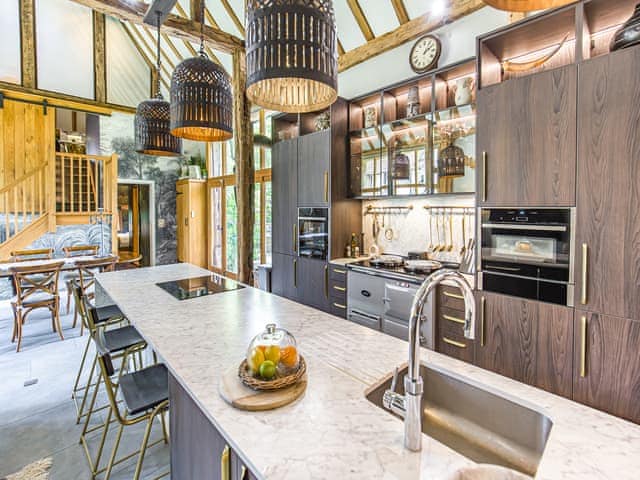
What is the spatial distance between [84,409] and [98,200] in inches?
219

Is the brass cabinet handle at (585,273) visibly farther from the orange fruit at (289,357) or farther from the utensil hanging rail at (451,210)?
the orange fruit at (289,357)

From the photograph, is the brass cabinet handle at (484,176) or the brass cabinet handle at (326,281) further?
the brass cabinet handle at (326,281)

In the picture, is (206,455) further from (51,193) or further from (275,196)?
(51,193)

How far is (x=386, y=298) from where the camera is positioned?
3.11 meters

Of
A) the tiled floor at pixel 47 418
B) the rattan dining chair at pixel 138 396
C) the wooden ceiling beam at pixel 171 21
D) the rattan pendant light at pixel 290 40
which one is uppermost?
the wooden ceiling beam at pixel 171 21

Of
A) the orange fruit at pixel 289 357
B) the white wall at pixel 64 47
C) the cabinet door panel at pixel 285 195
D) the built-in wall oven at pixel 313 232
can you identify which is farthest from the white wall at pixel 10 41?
the orange fruit at pixel 289 357

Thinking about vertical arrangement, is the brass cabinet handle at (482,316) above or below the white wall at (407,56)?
below

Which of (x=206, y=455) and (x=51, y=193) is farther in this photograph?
(x=51, y=193)

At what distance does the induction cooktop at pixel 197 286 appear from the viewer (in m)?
2.49

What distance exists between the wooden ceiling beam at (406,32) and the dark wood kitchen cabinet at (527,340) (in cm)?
241

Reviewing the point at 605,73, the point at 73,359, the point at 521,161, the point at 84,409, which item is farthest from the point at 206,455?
the point at 73,359

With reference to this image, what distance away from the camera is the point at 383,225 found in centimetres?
394

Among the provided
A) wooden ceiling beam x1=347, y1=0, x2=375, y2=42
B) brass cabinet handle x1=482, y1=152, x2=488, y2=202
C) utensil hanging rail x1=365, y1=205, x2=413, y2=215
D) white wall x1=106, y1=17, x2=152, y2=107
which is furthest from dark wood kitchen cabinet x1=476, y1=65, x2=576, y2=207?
white wall x1=106, y1=17, x2=152, y2=107

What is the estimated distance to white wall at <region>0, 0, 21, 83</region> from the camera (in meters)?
6.09
